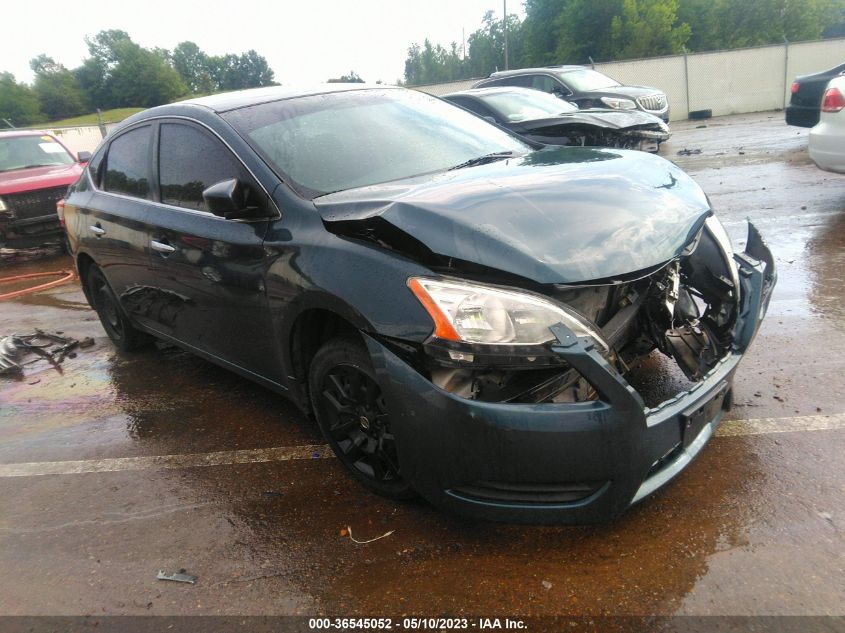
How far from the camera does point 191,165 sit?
332cm

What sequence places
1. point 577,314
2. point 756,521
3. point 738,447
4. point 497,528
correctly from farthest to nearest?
1. point 738,447
2. point 497,528
3. point 756,521
4. point 577,314

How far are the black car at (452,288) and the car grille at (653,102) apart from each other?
1005 cm

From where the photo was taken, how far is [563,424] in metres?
1.92

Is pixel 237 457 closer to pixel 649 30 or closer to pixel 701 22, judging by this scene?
pixel 649 30

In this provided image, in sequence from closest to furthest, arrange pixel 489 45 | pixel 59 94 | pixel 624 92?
pixel 624 92
pixel 59 94
pixel 489 45

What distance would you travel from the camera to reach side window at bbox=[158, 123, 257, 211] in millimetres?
3008

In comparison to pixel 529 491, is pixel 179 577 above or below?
below

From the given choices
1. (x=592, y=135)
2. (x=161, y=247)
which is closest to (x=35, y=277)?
(x=161, y=247)

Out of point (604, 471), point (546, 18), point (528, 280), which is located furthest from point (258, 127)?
point (546, 18)

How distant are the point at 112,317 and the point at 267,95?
2.50 meters

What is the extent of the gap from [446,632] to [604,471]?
0.71 metres

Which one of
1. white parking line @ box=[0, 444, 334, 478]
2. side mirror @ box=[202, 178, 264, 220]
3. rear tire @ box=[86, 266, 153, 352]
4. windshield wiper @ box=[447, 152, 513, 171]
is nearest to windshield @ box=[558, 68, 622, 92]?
windshield wiper @ box=[447, 152, 513, 171]

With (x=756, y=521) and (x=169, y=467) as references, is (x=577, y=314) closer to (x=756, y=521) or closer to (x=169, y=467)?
(x=756, y=521)

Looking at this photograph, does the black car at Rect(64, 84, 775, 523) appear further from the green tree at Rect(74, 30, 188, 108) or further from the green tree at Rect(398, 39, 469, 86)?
the green tree at Rect(398, 39, 469, 86)
